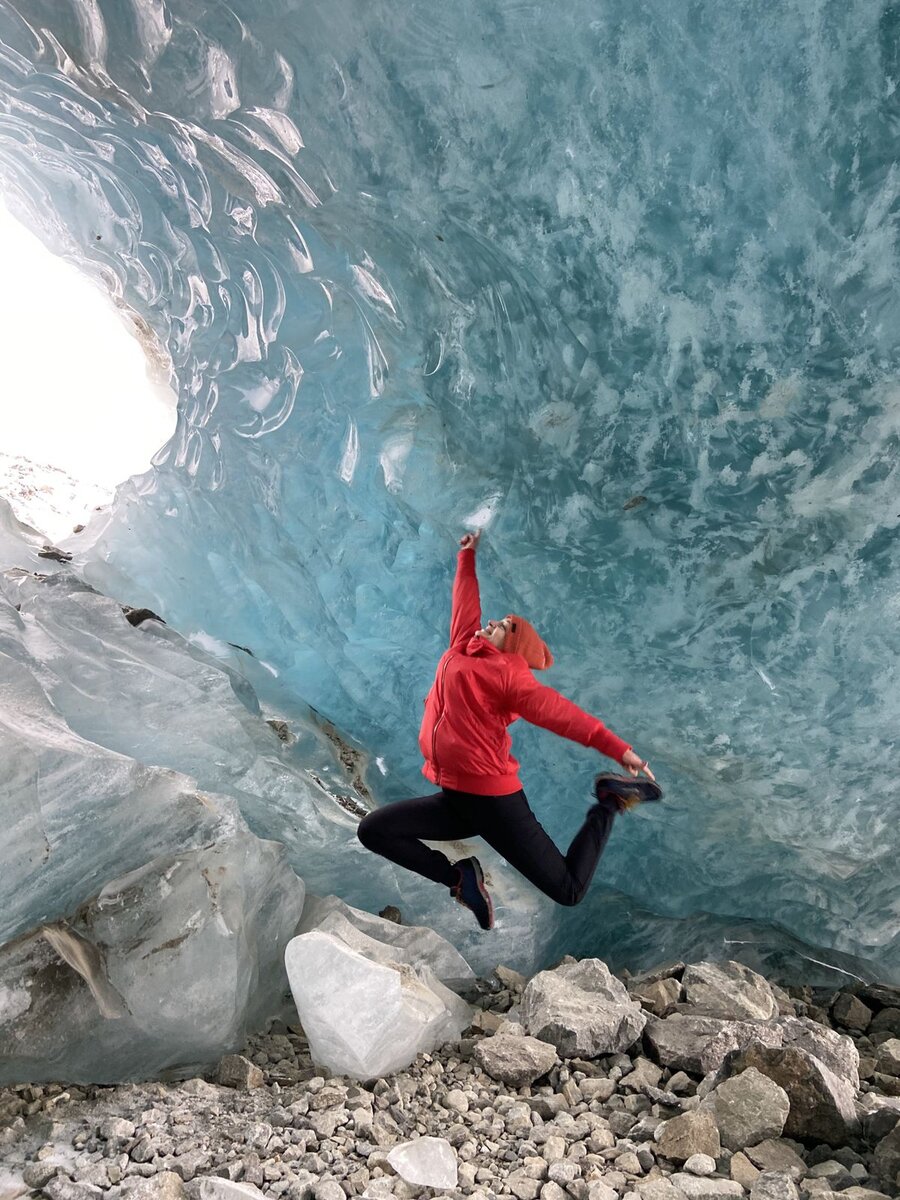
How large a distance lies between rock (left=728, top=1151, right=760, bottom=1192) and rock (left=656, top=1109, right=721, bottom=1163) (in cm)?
6

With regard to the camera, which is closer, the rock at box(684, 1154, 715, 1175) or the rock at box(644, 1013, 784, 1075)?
the rock at box(684, 1154, 715, 1175)

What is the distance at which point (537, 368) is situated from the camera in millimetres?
3174

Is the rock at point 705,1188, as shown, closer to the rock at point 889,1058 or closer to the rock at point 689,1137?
the rock at point 689,1137

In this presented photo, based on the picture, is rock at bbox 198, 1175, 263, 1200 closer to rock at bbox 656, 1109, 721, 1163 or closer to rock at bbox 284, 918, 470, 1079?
rock at bbox 284, 918, 470, 1079

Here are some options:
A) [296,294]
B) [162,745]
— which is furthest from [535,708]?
[296,294]

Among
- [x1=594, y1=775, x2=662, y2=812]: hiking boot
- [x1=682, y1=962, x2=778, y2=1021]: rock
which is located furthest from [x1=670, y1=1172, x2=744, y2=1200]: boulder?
[x1=594, y1=775, x2=662, y2=812]: hiking boot

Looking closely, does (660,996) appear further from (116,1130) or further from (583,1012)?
(116,1130)

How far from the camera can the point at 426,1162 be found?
2.05 metres

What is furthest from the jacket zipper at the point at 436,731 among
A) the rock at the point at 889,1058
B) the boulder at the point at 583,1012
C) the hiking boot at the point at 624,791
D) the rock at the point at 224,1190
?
the rock at the point at 889,1058

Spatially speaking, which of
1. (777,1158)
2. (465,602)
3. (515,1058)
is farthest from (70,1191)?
(465,602)

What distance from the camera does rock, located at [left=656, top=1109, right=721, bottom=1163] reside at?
210 centimetres

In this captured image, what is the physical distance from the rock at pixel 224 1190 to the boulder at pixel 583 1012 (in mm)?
1151

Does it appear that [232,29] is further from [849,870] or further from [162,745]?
[849,870]

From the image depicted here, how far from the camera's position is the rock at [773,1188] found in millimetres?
1806
